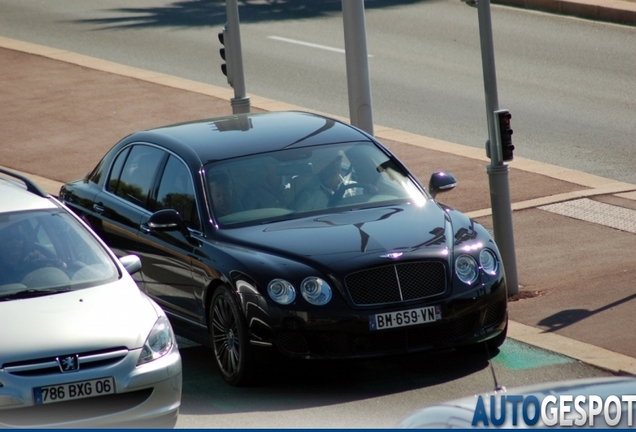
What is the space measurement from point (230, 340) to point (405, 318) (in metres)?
1.23

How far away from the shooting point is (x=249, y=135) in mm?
9445

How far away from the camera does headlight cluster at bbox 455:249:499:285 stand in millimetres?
8062

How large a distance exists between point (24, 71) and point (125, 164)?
1201 centimetres

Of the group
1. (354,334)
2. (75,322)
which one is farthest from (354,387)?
(75,322)

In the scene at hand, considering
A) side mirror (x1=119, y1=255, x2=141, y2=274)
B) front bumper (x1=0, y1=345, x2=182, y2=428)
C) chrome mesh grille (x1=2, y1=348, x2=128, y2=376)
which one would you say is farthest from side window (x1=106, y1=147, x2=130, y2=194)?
chrome mesh grille (x1=2, y1=348, x2=128, y2=376)

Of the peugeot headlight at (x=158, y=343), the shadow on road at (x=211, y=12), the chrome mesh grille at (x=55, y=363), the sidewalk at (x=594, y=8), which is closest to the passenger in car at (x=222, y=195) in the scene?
the peugeot headlight at (x=158, y=343)

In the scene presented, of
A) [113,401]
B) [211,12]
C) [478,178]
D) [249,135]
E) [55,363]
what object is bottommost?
[478,178]

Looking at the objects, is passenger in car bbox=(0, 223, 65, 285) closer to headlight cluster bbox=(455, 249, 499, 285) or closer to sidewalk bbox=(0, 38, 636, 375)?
headlight cluster bbox=(455, 249, 499, 285)

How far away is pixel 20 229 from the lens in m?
7.99

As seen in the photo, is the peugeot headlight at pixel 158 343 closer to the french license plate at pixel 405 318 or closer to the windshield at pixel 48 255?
the windshield at pixel 48 255

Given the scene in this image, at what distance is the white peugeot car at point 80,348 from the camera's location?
6.51 meters

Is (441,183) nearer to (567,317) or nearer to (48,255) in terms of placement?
(567,317)

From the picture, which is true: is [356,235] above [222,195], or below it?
below

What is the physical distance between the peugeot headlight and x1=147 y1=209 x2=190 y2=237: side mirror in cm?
157
